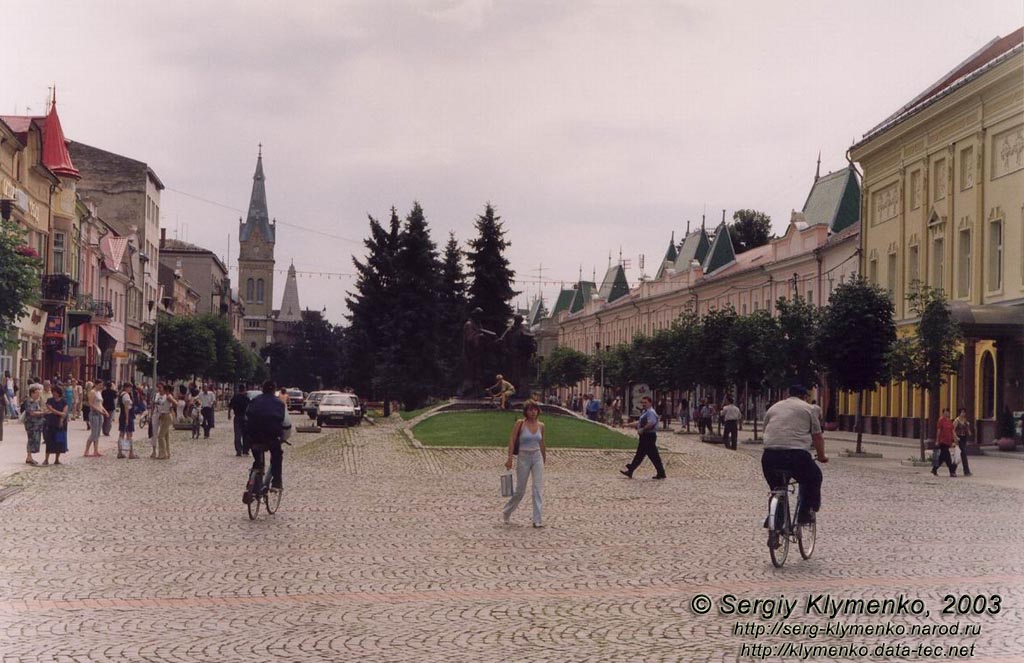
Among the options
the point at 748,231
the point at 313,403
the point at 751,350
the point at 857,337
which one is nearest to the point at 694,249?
the point at 748,231

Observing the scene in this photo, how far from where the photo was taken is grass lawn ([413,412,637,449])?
3422 cm

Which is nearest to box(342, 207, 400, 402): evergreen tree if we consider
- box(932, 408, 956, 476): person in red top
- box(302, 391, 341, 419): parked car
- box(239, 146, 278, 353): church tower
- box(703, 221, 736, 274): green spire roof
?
box(302, 391, 341, 419): parked car

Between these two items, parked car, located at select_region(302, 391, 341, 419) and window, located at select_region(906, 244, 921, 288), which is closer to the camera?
window, located at select_region(906, 244, 921, 288)

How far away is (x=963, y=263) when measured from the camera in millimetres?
47438

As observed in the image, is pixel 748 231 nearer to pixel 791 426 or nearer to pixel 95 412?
pixel 95 412

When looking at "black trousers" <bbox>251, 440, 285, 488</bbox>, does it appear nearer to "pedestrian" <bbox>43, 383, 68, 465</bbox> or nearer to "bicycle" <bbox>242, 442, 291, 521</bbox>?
"bicycle" <bbox>242, 442, 291, 521</bbox>

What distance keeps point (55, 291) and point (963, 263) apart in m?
36.9

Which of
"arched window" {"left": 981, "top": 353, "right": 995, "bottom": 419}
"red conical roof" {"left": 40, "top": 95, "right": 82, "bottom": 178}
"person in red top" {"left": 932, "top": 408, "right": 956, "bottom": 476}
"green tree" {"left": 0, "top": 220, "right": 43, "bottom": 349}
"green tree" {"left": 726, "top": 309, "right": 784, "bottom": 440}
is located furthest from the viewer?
"red conical roof" {"left": 40, "top": 95, "right": 82, "bottom": 178}

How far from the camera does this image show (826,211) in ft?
244

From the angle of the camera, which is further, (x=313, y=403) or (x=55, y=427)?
(x=313, y=403)

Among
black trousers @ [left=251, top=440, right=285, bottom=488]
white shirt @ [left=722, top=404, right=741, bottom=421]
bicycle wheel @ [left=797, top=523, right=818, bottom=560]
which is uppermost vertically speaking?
white shirt @ [left=722, top=404, right=741, bottom=421]

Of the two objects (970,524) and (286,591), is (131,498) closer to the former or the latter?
(286,591)

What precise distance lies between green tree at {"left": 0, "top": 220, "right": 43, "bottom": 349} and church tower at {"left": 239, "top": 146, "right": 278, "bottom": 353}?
153 metres

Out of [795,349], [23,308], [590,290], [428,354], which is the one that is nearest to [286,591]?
[23,308]
